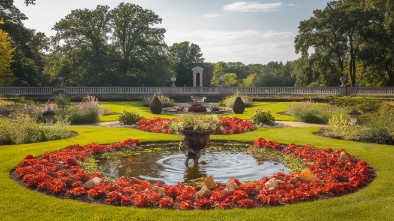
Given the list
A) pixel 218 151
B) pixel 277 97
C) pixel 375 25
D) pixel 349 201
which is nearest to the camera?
pixel 349 201

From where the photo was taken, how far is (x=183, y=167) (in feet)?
38.2

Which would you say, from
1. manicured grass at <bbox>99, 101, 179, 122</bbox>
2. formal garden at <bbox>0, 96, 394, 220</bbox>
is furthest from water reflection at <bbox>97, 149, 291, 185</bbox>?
manicured grass at <bbox>99, 101, 179, 122</bbox>

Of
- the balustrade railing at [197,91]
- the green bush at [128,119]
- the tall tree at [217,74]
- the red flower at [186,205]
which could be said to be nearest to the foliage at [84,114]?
the green bush at [128,119]

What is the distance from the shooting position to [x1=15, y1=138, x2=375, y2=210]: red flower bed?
298 inches

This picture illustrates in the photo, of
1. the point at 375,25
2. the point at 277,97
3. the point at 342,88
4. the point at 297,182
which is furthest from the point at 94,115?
the point at 375,25

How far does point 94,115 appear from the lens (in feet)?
78.3

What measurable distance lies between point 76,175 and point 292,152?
731 centimetres

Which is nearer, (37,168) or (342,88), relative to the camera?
(37,168)

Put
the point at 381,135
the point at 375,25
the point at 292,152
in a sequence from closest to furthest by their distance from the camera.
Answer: the point at 292,152, the point at 381,135, the point at 375,25

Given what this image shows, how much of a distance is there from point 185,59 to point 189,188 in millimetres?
74305

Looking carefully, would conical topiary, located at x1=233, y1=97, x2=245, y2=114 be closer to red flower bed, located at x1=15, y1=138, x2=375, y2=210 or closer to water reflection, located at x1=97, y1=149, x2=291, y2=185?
water reflection, located at x1=97, y1=149, x2=291, y2=185

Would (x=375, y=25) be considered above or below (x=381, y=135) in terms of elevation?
above

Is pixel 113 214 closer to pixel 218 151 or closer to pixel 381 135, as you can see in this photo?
pixel 218 151

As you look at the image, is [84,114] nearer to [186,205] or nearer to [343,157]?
[343,157]
